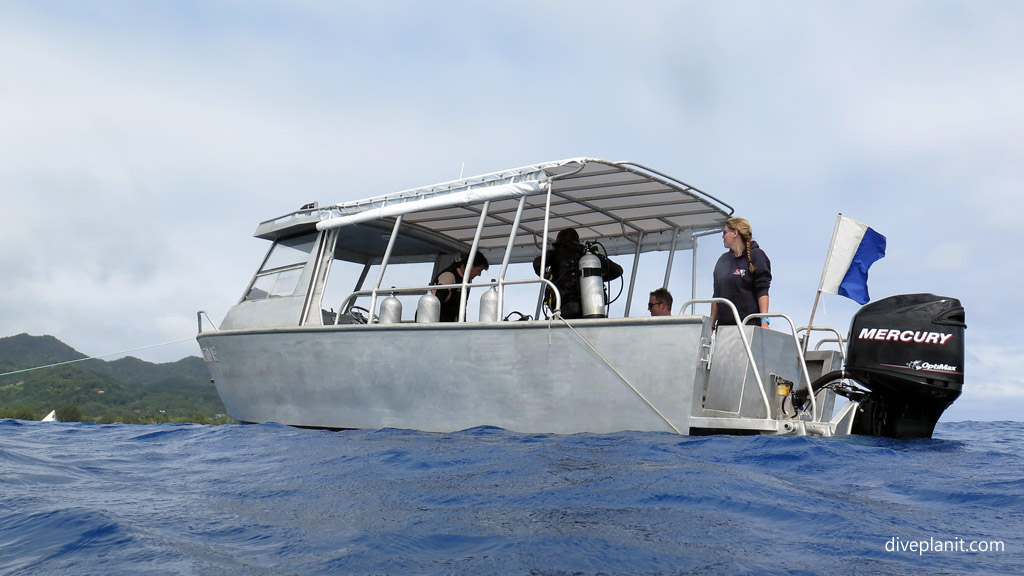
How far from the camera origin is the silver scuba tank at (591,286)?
6168 millimetres

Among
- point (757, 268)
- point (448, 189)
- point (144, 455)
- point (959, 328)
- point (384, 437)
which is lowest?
point (144, 455)

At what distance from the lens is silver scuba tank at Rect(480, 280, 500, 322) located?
20.8 ft

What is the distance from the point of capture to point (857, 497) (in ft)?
11.4

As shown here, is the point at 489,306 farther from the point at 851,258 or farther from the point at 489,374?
the point at 851,258

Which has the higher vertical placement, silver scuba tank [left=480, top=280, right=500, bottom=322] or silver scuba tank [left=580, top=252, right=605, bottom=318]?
silver scuba tank [left=580, top=252, right=605, bottom=318]

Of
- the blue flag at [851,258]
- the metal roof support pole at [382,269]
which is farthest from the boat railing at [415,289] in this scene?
the blue flag at [851,258]

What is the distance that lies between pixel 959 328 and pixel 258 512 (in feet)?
16.4

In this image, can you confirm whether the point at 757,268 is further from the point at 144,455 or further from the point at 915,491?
the point at 144,455

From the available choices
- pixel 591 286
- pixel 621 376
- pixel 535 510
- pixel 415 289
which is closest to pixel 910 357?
pixel 621 376

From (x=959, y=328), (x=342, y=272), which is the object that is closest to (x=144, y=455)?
(x=342, y=272)
